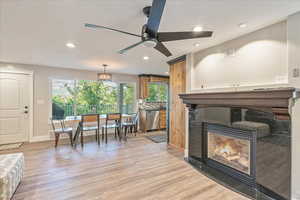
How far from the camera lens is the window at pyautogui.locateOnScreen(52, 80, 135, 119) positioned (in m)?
5.09

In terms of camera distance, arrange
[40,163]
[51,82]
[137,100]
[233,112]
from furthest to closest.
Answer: [137,100] < [51,82] < [40,163] < [233,112]

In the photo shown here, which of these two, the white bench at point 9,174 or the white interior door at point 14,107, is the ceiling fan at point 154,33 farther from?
the white interior door at point 14,107

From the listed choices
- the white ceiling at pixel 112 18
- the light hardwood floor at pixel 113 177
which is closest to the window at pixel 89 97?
the light hardwood floor at pixel 113 177

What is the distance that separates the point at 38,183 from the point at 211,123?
9.94 ft

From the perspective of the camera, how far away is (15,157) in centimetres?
219

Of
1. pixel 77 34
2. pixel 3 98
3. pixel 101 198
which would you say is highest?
pixel 77 34

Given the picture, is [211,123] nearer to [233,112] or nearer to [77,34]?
[233,112]

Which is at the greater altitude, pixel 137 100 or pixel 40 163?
pixel 137 100

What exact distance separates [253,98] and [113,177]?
2.43 meters

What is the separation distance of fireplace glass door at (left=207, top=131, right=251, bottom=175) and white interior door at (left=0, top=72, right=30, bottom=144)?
5.24 meters

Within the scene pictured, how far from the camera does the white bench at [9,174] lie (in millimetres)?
1679

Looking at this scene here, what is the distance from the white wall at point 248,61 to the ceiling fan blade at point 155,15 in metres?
1.72

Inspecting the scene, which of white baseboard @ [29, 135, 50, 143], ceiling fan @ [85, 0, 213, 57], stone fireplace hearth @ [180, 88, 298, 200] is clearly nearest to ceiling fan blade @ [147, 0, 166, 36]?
ceiling fan @ [85, 0, 213, 57]

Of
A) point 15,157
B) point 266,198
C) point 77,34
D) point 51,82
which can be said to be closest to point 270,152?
point 266,198
